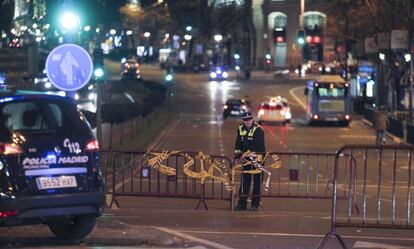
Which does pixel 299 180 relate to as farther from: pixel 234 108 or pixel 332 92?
pixel 234 108

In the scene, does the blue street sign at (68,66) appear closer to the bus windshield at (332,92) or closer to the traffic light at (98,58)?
the traffic light at (98,58)

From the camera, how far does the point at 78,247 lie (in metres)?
9.87

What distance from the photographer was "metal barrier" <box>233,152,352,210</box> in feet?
57.1

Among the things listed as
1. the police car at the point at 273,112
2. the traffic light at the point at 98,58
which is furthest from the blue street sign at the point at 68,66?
the police car at the point at 273,112

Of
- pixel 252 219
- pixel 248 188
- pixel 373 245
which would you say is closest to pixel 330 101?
pixel 248 188

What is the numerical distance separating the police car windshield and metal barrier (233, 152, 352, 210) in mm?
4472

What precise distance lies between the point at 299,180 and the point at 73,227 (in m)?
12.4

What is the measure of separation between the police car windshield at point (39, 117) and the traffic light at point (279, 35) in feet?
292

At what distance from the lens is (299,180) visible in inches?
872

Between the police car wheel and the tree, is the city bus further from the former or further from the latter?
the police car wheel

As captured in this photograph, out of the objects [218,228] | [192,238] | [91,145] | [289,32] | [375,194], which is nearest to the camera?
[91,145]

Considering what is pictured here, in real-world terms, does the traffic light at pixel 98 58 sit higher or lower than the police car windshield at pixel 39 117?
higher

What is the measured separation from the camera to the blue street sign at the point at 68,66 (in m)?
14.8

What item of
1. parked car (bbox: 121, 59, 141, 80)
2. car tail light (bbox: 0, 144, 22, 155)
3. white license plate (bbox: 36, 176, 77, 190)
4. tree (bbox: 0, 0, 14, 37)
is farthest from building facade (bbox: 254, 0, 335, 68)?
car tail light (bbox: 0, 144, 22, 155)
